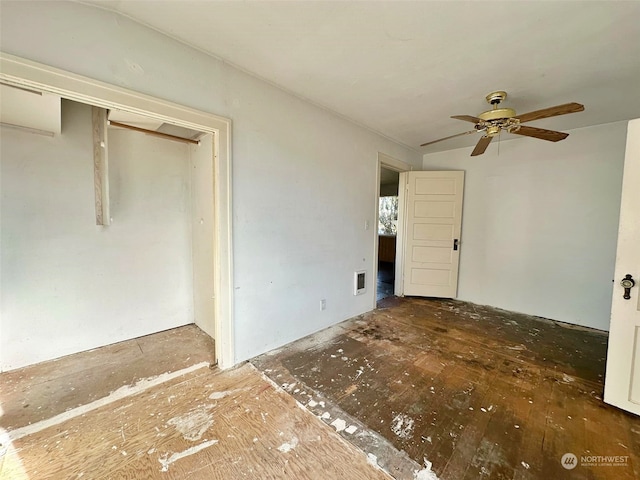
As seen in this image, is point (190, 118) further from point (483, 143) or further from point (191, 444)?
point (483, 143)

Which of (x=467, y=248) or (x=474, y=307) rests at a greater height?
(x=467, y=248)

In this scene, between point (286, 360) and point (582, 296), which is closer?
point (286, 360)

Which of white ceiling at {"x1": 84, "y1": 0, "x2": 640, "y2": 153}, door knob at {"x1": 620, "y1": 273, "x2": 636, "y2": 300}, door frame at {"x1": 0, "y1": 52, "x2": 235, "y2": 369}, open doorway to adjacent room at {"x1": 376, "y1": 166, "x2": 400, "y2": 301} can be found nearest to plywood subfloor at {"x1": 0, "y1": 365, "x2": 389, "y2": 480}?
door frame at {"x1": 0, "y1": 52, "x2": 235, "y2": 369}

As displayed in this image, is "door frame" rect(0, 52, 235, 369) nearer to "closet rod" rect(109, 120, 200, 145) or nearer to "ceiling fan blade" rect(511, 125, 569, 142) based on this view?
"closet rod" rect(109, 120, 200, 145)

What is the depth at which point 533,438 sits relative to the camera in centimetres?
152

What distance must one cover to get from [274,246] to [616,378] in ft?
8.84

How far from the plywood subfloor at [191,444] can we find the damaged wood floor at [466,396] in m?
0.18

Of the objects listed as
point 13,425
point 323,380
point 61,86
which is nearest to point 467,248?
point 323,380

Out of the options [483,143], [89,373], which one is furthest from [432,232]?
[89,373]

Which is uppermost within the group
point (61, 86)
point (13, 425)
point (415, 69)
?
point (415, 69)

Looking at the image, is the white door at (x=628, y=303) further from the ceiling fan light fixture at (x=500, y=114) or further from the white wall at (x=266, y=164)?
the white wall at (x=266, y=164)

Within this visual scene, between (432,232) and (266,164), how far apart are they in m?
2.97

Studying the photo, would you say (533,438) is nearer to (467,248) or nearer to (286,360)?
(286,360)

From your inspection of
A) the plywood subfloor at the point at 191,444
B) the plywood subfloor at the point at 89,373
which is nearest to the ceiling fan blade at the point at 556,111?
the plywood subfloor at the point at 191,444
